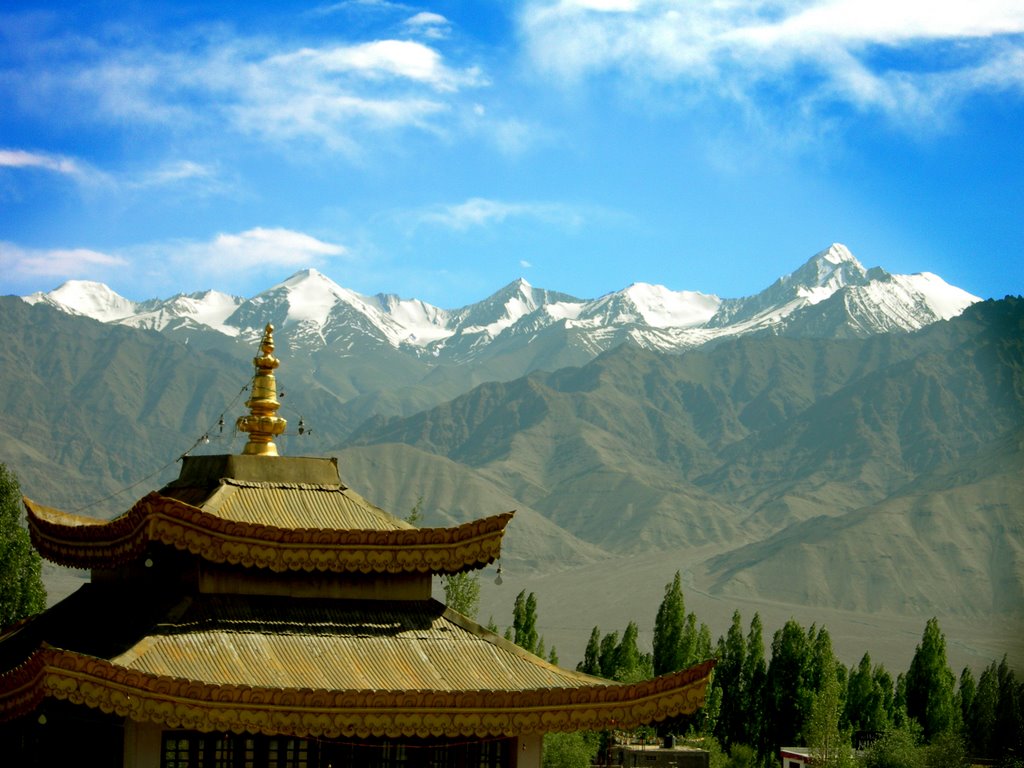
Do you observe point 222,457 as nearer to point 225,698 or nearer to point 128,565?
point 128,565

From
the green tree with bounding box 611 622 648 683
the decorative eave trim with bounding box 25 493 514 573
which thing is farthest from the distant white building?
the decorative eave trim with bounding box 25 493 514 573

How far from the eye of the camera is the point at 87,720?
811 inches

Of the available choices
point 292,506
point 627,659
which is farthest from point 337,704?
point 627,659

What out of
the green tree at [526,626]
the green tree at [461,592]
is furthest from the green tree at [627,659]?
the green tree at [461,592]

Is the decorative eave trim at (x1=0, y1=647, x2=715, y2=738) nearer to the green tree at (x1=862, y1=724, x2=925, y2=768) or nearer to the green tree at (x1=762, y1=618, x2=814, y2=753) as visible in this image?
the green tree at (x1=862, y1=724, x2=925, y2=768)

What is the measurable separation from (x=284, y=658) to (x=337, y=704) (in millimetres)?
1342

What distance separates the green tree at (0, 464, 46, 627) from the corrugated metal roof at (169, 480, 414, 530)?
20477 mm

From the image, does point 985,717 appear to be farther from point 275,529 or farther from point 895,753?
point 275,529

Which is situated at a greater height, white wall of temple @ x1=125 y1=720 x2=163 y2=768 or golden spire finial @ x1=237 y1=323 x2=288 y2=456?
golden spire finial @ x1=237 y1=323 x2=288 y2=456

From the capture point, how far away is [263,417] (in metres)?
23.5

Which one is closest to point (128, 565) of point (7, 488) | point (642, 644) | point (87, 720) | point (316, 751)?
point (87, 720)

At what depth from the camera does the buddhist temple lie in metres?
19.2

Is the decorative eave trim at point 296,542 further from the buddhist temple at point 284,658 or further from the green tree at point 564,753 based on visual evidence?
the green tree at point 564,753

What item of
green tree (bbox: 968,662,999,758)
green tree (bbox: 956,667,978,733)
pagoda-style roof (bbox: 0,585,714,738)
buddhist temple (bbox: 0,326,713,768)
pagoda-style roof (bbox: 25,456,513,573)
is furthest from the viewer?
green tree (bbox: 956,667,978,733)
